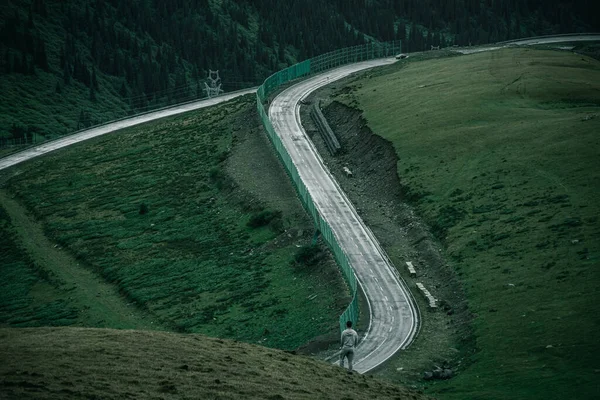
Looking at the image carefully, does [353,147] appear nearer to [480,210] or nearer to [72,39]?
[480,210]

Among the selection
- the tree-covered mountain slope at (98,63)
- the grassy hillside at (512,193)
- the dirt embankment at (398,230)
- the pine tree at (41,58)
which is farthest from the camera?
the pine tree at (41,58)

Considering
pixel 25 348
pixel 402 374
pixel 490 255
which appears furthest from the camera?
pixel 490 255

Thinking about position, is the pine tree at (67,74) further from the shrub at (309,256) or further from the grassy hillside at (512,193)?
the shrub at (309,256)

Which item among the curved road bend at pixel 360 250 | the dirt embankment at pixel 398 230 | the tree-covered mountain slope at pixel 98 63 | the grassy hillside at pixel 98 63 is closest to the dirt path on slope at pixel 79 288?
the curved road bend at pixel 360 250

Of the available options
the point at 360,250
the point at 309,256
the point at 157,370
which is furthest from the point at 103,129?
the point at 157,370

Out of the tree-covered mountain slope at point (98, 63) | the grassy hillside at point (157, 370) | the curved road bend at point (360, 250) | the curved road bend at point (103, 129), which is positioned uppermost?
the tree-covered mountain slope at point (98, 63)

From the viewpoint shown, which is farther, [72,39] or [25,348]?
[72,39]

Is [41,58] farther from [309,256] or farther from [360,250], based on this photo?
[309,256]

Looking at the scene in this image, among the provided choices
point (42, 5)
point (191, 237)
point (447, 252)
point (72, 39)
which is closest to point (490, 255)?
point (447, 252)
